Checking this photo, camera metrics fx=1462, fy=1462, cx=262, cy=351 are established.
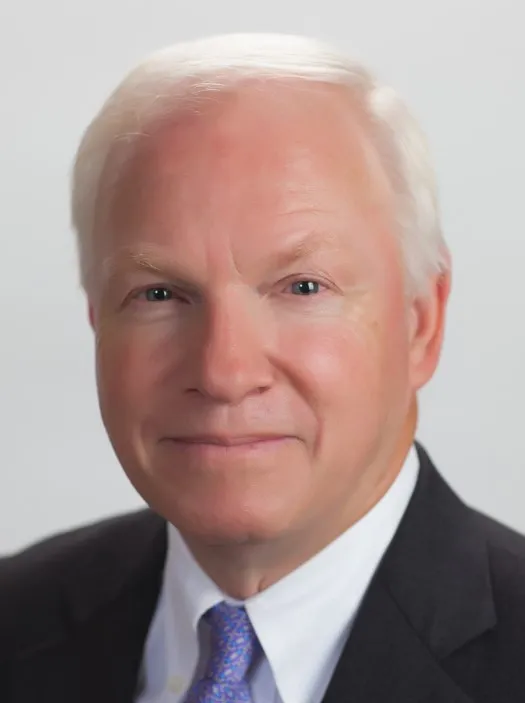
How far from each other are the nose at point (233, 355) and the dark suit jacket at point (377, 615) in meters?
0.33

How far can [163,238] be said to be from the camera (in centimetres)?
172

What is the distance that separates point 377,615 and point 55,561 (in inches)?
25.2

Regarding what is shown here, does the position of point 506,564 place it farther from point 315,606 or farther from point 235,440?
point 235,440

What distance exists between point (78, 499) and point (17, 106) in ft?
2.52

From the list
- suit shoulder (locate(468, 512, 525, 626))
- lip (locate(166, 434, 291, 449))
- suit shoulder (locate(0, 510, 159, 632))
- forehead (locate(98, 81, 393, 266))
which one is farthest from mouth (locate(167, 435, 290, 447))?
suit shoulder (locate(0, 510, 159, 632))

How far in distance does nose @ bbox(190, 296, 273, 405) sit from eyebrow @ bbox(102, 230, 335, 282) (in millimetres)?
65

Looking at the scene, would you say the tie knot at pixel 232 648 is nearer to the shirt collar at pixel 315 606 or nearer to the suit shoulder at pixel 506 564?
the shirt collar at pixel 315 606

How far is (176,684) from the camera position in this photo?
1.92 meters

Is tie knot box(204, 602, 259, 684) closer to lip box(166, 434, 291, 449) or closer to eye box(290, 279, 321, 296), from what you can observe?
lip box(166, 434, 291, 449)

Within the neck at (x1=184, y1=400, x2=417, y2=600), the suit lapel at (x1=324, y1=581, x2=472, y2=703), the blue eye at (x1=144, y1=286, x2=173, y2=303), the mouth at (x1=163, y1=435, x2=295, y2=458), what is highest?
the blue eye at (x1=144, y1=286, x2=173, y2=303)

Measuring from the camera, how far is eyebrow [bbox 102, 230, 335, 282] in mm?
1697

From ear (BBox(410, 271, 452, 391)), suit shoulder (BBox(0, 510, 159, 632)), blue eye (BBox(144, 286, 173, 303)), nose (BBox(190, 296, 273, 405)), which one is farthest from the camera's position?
suit shoulder (BBox(0, 510, 159, 632))

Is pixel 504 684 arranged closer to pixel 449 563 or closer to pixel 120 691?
pixel 449 563

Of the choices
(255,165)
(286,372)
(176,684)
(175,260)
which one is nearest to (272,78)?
(255,165)
